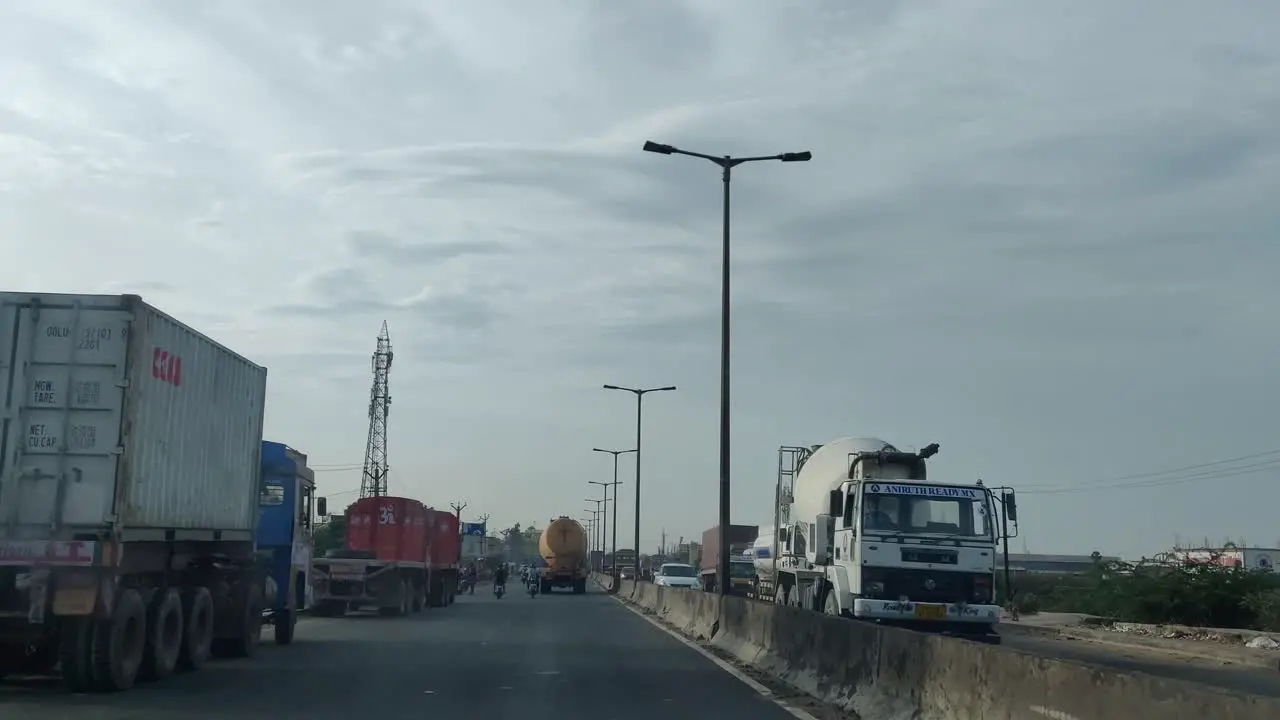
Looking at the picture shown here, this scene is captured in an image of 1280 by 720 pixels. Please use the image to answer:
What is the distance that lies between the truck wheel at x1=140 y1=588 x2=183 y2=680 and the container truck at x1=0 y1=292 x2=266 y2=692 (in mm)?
23

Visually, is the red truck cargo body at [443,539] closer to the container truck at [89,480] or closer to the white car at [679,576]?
the white car at [679,576]

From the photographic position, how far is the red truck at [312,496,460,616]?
32969mm

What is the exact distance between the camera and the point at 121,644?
14055mm

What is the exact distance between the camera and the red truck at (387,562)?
33.0 metres

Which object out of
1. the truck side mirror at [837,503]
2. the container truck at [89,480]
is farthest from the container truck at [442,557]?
the container truck at [89,480]

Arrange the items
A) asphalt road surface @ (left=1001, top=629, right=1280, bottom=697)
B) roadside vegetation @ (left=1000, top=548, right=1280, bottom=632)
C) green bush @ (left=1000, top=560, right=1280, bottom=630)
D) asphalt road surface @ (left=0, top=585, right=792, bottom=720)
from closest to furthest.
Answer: asphalt road surface @ (left=0, top=585, right=792, bottom=720), asphalt road surface @ (left=1001, top=629, right=1280, bottom=697), roadside vegetation @ (left=1000, top=548, right=1280, bottom=632), green bush @ (left=1000, top=560, right=1280, bottom=630)

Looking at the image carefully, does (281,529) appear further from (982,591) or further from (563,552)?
(563,552)

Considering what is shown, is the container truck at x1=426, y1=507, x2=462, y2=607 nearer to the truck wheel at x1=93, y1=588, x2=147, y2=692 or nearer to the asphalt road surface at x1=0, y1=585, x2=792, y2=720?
the asphalt road surface at x1=0, y1=585, x2=792, y2=720

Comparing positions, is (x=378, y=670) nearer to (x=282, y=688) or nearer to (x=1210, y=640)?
(x=282, y=688)

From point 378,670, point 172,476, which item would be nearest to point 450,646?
point 378,670

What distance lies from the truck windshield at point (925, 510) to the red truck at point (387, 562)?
14.0 meters

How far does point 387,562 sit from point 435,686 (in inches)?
771

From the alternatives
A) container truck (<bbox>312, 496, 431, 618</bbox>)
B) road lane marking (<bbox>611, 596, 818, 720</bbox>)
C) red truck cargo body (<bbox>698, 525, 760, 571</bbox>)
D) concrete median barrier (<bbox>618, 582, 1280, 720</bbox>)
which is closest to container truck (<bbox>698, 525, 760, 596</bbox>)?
red truck cargo body (<bbox>698, 525, 760, 571</bbox>)

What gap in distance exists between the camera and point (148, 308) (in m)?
14.0
